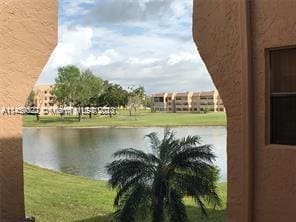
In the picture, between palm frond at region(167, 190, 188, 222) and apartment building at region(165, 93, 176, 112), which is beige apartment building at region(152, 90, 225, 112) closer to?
apartment building at region(165, 93, 176, 112)

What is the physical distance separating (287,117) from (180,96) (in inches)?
3752

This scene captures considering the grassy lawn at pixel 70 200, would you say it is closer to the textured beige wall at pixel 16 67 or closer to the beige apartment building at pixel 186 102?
the textured beige wall at pixel 16 67

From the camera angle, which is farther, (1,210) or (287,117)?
(1,210)

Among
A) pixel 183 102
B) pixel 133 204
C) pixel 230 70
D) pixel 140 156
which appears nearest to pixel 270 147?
pixel 230 70

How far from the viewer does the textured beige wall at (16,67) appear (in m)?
8.48

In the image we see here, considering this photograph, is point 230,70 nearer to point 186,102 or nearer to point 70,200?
point 70,200

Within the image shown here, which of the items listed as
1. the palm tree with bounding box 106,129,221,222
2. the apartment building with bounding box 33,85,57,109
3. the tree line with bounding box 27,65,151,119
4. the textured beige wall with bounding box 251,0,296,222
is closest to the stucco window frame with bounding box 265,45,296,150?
the textured beige wall with bounding box 251,0,296,222

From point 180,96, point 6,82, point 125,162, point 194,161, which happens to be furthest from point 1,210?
point 180,96

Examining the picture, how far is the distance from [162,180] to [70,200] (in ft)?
23.5

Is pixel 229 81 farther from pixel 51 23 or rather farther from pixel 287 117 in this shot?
pixel 51 23

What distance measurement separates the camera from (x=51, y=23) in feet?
29.0

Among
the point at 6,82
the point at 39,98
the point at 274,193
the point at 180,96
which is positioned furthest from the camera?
the point at 180,96

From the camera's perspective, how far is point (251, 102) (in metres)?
7.32

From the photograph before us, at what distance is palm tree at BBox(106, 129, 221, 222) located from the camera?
10.9 meters
